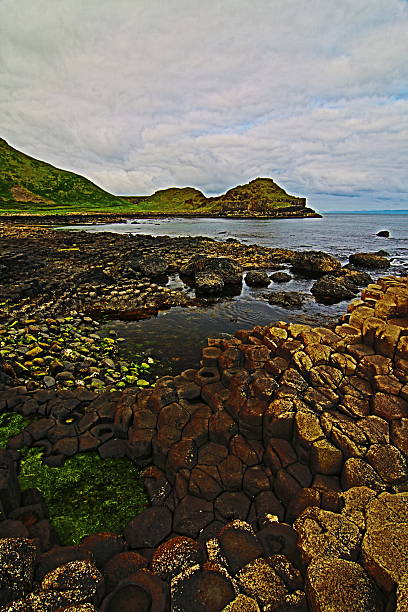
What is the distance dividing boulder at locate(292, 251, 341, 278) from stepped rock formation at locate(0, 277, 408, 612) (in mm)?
21732

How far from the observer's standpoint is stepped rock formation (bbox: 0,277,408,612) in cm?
410

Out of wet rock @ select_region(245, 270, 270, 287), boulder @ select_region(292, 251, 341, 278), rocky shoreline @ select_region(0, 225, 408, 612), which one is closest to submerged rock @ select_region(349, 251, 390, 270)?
boulder @ select_region(292, 251, 341, 278)

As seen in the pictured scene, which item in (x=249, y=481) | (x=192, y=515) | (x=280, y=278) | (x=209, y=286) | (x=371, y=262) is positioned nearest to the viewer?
(x=192, y=515)

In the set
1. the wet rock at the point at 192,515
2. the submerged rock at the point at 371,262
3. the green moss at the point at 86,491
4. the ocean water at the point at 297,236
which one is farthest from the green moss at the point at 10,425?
the ocean water at the point at 297,236

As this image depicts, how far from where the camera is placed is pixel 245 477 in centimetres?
654

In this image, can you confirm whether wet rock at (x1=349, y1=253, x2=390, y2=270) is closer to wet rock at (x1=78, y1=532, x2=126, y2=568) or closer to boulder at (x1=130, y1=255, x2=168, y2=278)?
boulder at (x1=130, y1=255, x2=168, y2=278)

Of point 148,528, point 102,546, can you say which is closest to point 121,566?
point 102,546

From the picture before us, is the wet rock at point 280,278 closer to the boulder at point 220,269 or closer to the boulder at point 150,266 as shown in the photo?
the boulder at point 220,269

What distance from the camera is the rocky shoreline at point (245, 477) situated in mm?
4109

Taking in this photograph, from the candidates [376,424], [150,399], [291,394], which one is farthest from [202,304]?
[376,424]

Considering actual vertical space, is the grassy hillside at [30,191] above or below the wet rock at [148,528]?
above

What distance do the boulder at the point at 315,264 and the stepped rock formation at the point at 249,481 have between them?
71.3 feet

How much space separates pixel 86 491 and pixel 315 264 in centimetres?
2995

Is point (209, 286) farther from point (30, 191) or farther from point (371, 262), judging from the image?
point (30, 191)
